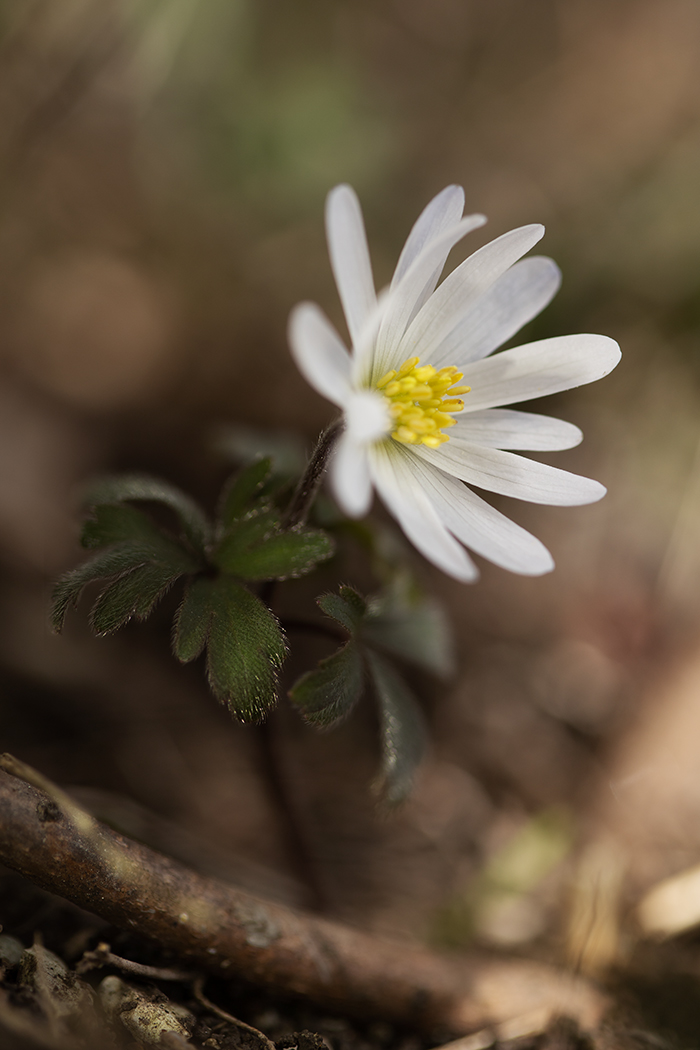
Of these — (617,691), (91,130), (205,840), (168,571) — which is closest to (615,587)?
(617,691)

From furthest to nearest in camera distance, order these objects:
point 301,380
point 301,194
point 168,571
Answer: point 301,194
point 301,380
point 168,571

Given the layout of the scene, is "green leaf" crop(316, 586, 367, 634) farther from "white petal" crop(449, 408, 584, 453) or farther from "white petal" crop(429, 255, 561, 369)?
"white petal" crop(429, 255, 561, 369)

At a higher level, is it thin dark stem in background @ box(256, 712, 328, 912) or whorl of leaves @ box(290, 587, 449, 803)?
whorl of leaves @ box(290, 587, 449, 803)

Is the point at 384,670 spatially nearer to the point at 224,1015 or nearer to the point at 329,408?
the point at 224,1015

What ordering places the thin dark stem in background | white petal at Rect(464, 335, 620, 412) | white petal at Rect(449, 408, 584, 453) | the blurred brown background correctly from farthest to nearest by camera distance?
the blurred brown background < the thin dark stem in background < white petal at Rect(449, 408, 584, 453) < white petal at Rect(464, 335, 620, 412)

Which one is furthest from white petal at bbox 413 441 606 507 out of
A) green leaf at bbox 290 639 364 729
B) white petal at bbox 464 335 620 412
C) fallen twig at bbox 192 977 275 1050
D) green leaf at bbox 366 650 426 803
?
fallen twig at bbox 192 977 275 1050

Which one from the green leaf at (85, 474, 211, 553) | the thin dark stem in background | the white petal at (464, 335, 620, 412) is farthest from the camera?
the thin dark stem in background

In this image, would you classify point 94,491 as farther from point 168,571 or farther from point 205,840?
point 205,840

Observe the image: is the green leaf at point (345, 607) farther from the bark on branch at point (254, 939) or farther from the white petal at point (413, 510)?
the bark on branch at point (254, 939)
